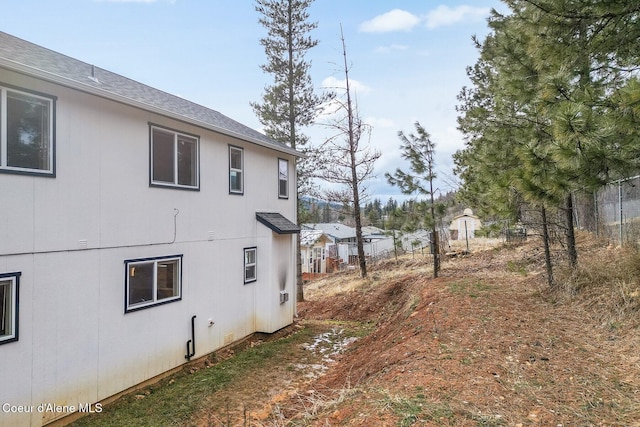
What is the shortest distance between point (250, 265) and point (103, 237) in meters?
4.34

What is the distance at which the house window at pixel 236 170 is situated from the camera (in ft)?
30.1

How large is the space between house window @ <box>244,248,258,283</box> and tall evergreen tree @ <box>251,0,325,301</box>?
19.9ft

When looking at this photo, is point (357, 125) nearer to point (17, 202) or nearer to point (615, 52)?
point (615, 52)

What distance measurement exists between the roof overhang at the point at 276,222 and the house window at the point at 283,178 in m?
0.78

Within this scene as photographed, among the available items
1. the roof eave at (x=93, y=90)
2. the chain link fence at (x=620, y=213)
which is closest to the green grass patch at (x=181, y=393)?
the roof eave at (x=93, y=90)

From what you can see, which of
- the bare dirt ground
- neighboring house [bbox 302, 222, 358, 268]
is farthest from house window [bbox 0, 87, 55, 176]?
neighboring house [bbox 302, 222, 358, 268]

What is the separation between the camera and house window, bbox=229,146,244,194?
9.18 metres

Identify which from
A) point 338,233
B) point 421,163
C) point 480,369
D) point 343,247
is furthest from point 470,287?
point 338,233

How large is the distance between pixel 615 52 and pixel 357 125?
12.0 m

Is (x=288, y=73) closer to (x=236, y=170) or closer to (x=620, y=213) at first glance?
(x=236, y=170)

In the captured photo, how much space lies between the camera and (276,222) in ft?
34.1

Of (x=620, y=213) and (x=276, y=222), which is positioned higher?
(x=276, y=222)

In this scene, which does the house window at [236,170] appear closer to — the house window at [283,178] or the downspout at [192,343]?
the house window at [283,178]

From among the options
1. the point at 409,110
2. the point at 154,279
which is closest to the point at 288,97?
the point at 409,110
